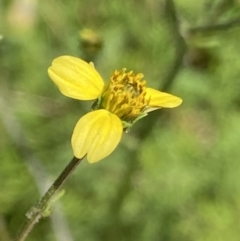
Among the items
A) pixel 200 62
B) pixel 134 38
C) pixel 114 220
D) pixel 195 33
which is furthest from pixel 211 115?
pixel 195 33

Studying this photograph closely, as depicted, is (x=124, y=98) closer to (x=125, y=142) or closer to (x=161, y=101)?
(x=161, y=101)

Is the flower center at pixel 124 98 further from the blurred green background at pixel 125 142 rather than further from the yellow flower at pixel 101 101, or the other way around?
the blurred green background at pixel 125 142

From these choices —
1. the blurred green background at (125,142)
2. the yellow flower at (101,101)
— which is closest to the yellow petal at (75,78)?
the yellow flower at (101,101)

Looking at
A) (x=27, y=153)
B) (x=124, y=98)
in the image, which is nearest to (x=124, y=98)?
(x=124, y=98)

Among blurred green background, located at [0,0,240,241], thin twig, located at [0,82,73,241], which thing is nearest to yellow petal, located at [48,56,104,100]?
thin twig, located at [0,82,73,241]

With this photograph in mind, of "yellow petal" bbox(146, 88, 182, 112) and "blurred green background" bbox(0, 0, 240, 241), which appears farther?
"blurred green background" bbox(0, 0, 240, 241)

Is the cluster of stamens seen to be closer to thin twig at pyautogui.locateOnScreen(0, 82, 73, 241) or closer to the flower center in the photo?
the flower center

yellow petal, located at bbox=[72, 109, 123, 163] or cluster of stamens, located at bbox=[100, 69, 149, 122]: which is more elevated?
Answer: cluster of stamens, located at bbox=[100, 69, 149, 122]
